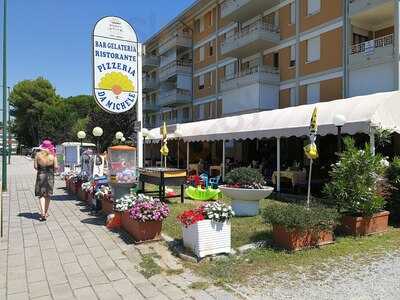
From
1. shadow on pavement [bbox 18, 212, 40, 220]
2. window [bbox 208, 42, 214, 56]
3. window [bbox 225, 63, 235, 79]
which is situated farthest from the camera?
window [bbox 208, 42, 214, 56]

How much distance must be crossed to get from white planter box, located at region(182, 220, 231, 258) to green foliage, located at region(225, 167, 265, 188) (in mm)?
2983

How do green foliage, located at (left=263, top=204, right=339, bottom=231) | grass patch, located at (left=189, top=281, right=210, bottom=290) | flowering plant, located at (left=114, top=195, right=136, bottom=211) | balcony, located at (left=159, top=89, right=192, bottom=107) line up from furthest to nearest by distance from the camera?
balcony, located at (left=159, top=89, right=192, bottom=107)
flowering plant, located at (left=114, top=195, right=136, bottom=211)
green foliage, located at (left=263, top=204, right=339, bottom=231)
grass patch, located at (left=189, top=281, right=210, bottom=290)

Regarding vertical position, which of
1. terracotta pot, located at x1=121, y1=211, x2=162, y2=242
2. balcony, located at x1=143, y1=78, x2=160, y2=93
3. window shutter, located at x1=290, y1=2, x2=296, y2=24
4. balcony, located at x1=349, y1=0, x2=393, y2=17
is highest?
window shutter, located at x1=290, y1=2, x2=296, y2=24

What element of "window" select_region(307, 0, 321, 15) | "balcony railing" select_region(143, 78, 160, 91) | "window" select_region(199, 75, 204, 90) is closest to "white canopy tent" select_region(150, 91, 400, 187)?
"window" select_region(307, 0, 321, 15)

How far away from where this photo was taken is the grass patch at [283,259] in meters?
5.93

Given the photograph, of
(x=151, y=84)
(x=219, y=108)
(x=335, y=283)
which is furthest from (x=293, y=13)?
(x=151, y=84)

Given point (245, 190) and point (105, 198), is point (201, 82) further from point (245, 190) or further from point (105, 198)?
point (245, 190)

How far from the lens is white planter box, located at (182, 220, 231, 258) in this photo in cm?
651

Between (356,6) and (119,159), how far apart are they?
17.4 meters

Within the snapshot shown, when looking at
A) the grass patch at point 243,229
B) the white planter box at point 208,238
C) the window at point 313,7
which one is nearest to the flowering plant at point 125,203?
the grass patch at point 243,229

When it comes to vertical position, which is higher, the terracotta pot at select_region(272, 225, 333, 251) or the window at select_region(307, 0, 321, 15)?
the window at select_region(307, 0, 321, 15)

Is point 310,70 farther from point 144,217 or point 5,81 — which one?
point 144,217

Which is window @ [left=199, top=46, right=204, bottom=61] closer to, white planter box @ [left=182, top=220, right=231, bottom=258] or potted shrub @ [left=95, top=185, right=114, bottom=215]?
potted shrub @ [left=95, top=185, right=114, bottom=215]

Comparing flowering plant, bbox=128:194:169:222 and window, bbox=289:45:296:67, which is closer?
flowering plant, bbox=128:194:169:222
